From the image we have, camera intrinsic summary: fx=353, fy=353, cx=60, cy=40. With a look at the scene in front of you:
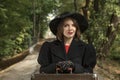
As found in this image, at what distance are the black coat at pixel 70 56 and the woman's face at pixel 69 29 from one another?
0.36ft

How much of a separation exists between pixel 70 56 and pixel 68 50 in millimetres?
86

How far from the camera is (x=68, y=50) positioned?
172 inches

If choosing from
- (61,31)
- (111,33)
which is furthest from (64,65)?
(111,33)

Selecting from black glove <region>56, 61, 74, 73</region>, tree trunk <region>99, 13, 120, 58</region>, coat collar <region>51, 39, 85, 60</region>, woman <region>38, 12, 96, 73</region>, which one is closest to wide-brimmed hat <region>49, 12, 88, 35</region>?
woman <region>38, 12, 96, 73</region>

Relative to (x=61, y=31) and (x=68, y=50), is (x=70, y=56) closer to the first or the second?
(x=68, y=50)

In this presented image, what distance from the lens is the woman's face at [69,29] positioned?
4363 mm

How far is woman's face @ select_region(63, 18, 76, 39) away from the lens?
4.36m

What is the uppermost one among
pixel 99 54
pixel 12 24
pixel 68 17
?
pixel 68 17

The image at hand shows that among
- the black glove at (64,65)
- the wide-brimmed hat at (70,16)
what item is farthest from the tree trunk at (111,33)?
the black glove at (64,65)

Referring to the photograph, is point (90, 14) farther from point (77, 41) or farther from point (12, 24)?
point (77, 41)

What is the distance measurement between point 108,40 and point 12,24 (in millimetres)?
4997

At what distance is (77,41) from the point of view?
4445mm

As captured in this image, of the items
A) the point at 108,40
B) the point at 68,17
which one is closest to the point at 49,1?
the point at 108,40

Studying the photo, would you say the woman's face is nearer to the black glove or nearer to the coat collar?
the coat collar
